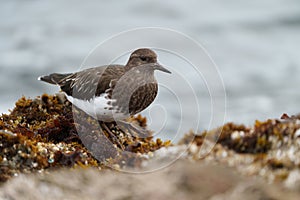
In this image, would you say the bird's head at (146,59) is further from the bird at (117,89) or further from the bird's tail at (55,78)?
the bird's tail at (55,78)

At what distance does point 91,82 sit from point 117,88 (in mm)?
611

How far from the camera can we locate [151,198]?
12.3 feet

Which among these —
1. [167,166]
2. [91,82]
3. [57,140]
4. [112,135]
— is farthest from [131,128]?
[167,166]

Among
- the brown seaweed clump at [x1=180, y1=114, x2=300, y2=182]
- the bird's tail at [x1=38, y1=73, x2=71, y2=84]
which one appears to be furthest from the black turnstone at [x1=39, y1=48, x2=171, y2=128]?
the brown seaweed clump at [x1=180, y1=114, x2=300, y2=182]

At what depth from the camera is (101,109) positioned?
718 centimetres

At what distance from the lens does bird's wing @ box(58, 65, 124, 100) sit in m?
7.45

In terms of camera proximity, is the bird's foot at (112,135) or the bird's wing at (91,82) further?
the bird's wing at (91,82)

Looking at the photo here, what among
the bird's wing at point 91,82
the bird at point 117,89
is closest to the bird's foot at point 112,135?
the bird at point 117,89

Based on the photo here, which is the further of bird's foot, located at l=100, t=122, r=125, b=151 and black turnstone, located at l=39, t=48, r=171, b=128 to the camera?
black turnstone, located at l=39, t=48, r=171, b=128

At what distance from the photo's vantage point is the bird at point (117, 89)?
7219mm

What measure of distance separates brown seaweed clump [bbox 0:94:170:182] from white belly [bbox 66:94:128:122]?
124 mm

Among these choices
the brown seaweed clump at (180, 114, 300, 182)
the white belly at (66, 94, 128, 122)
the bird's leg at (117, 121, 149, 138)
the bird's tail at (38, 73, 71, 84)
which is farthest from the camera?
the bird's tail at (38, 73, 71, 84)

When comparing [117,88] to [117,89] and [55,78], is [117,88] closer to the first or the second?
[117,89]

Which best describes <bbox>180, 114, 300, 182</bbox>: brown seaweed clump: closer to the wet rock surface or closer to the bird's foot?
the wet rock surface
